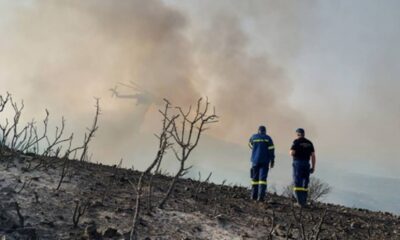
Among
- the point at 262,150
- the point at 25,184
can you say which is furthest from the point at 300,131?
the point at 25,184

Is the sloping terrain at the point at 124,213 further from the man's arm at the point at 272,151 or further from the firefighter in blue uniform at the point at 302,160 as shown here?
the man's arm at the point at 272,151

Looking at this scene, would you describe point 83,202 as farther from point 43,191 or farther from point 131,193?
point 131,193

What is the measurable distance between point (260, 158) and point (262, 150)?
0.68 ft

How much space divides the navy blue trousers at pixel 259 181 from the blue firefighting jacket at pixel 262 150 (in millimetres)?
148

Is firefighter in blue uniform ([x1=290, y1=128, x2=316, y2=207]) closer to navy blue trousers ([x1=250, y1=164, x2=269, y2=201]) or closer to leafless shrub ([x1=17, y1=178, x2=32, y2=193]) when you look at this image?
navy blue trousers ([x1=250, y1=164, x2=269, y2=201])

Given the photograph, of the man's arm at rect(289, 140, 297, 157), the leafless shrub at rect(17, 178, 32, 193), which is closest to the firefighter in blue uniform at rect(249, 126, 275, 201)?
the man's arm at rect(289, 140, 297, 157)

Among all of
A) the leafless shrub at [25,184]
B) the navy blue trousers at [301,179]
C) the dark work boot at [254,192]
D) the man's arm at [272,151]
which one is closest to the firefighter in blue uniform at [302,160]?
the navy blue trousers at [301,179]

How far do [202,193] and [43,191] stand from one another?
387 cm

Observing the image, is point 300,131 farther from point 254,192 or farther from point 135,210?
point 135,210

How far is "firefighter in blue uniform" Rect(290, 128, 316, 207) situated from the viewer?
430 inches

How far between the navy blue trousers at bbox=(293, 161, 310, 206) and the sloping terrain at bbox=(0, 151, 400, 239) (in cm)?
43

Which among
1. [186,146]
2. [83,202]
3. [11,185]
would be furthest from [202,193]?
[11,185]

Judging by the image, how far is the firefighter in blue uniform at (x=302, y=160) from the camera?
10930 millimetres

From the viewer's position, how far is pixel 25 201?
7262 millimetres
